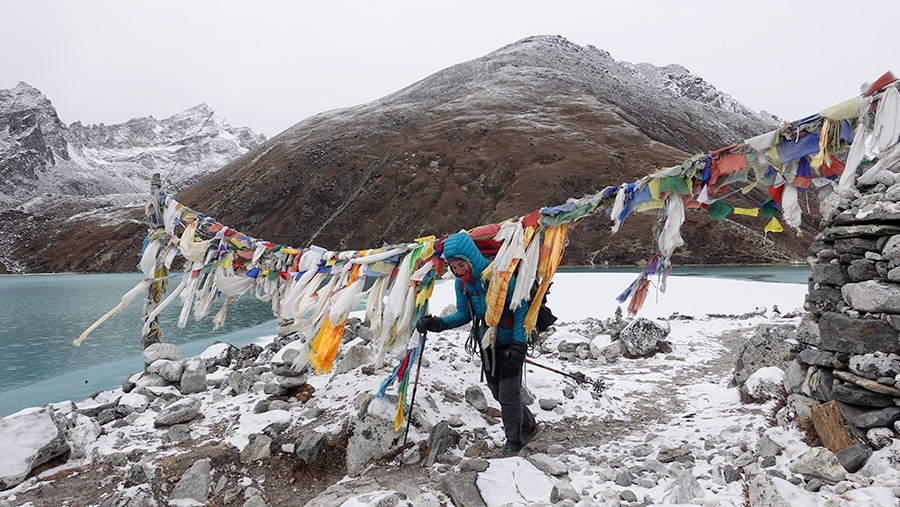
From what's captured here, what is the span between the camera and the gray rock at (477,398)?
4.55 meters

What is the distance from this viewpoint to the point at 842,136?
2818 millimetres

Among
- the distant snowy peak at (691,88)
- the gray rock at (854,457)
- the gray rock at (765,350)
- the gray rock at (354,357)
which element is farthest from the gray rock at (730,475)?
the distant snowy peak at (691,88)

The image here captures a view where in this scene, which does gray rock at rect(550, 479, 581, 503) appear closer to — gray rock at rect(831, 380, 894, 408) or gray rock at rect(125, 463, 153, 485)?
gray rock at rect(831, 380, 894, 408)

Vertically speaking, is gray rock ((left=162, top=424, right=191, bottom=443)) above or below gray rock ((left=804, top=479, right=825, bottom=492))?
below

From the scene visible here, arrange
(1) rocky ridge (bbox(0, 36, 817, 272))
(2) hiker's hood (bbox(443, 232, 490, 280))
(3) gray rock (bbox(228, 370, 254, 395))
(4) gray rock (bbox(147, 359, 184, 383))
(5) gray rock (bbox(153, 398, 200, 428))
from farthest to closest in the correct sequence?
1. (1) rocky ridge (bbox(0, 36, 817, 272))
2. (4) gray rock (bbox(147, 359, 184, 383))
3. (3) gray rock (bbox(228, 370, 254, 395))
4. (5) gray rock (bbox(153, 398, 200, 428))
5. (2) hiker's hood (bbox(443, 232, 490, 280))

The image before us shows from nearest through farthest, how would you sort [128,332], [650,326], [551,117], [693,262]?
[650,326], [128,332], [693,262], [551,117]

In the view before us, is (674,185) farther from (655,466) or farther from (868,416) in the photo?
(655,466)

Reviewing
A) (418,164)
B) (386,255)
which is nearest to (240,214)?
(418,164)

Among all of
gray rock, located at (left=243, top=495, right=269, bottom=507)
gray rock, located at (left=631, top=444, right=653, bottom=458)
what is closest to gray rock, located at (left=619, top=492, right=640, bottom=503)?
gray rock, located at (left=631, top=444, right=653, bottom=458)

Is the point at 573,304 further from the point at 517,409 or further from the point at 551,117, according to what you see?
the point at 551,117

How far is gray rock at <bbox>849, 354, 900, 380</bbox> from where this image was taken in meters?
2.84

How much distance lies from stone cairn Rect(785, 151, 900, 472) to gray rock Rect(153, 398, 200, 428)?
5.69 m

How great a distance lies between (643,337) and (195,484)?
6.42 m

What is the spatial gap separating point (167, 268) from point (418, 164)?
4868 cm
